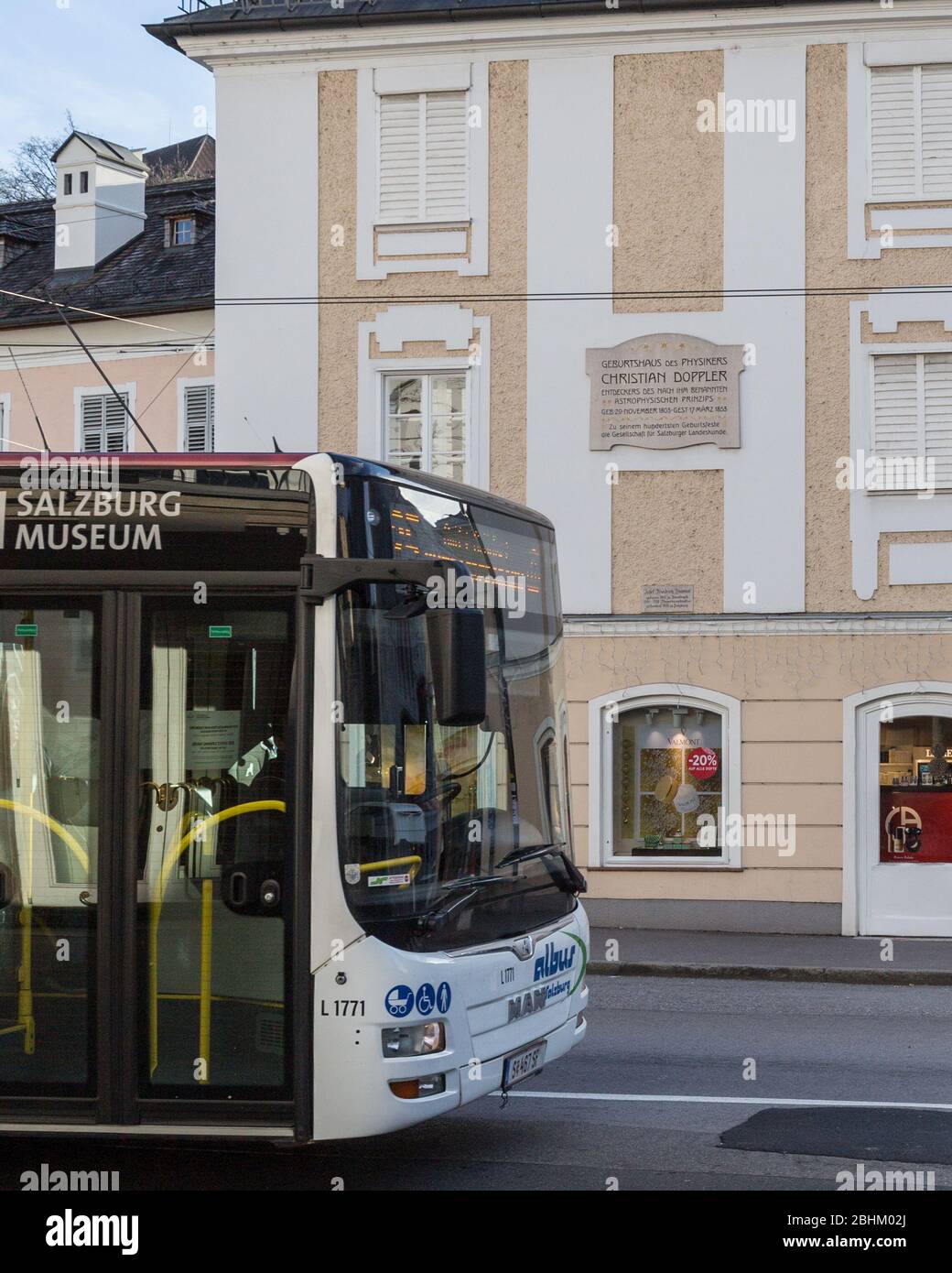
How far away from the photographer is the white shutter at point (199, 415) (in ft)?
68.1

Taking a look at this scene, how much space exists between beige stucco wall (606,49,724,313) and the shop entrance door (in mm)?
4644

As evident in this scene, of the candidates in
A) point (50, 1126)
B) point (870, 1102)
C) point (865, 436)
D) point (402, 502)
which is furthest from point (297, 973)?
point (865, 436)

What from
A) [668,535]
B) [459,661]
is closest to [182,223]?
[668,535]

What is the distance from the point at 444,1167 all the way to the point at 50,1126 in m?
1.78

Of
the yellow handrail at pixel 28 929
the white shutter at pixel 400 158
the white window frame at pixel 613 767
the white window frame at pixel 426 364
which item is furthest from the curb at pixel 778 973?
the yellow handrail at pixel 28 929

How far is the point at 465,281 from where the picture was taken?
17.5m

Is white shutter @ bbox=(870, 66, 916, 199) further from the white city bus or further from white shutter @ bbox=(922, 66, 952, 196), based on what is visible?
the white city bus

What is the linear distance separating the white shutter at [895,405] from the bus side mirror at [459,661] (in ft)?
37.4

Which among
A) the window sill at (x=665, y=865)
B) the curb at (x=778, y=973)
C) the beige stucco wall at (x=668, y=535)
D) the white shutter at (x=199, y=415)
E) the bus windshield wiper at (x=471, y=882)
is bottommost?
the curb at (x=778, y=973)

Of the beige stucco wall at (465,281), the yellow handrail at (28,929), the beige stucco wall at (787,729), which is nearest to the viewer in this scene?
the yellow handrail at (28,929)

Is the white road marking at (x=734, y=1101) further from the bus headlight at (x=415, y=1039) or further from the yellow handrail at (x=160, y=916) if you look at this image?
the yellow handrail at (x=160, y=916)

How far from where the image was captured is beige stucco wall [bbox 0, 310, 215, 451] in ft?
68.6

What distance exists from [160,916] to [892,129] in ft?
43.6
